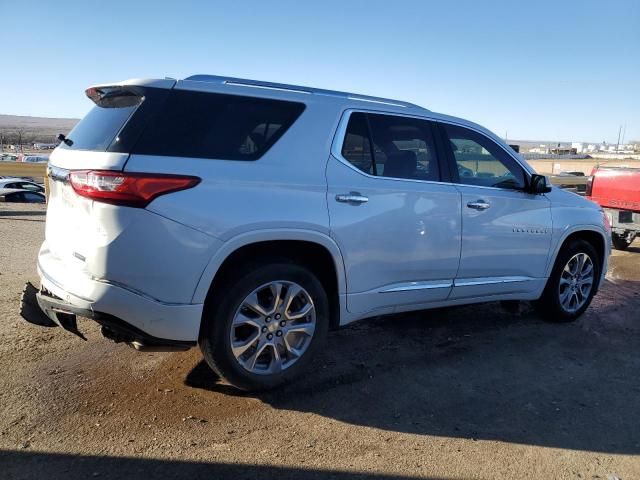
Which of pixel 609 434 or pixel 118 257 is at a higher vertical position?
pixel 118 257

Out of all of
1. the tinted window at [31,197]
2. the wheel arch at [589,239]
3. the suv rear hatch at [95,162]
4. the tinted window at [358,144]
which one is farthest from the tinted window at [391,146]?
the tinted window at [31,197]

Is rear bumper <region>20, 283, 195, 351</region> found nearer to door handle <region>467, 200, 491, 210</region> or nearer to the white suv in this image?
the white suv

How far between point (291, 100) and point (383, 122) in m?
0.80

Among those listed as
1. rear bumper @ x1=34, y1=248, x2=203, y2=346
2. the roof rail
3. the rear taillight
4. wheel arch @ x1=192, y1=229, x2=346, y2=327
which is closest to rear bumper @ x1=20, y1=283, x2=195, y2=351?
rear bumper @ x1=34, y1=248, x2=203, y2=346

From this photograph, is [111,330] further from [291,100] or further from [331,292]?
[291,100]

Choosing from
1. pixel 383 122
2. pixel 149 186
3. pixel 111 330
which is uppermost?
pixel 383 122

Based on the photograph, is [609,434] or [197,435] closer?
[197,435]

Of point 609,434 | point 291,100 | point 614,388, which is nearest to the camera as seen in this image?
point 609,434

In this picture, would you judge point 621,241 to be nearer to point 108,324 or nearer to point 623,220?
point 623,220

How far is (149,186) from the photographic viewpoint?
304 cm

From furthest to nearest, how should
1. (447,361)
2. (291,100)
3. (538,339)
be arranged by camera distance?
(538,339) → (447,361) → (291,100)

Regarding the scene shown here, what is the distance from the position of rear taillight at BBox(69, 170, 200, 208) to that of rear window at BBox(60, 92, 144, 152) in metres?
0.23

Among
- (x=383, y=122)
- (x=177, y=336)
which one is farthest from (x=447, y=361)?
(x=177, y=336)

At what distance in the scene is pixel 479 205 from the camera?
4508 millimetres
